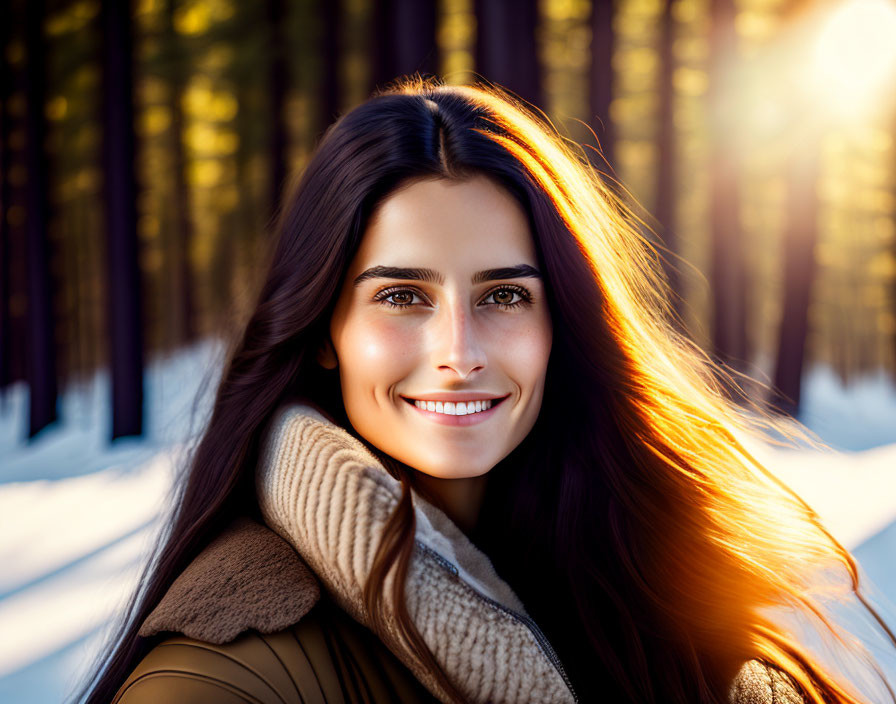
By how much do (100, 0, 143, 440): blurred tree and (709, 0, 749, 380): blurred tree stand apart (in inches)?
333

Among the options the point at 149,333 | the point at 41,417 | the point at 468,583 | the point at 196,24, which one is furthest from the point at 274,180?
the point at 468,583

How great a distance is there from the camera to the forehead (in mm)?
2002

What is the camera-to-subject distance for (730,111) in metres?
12.4

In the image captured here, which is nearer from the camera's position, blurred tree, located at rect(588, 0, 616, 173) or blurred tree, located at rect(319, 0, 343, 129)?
blurred tree, located at rect(588, 0, 616, 173)

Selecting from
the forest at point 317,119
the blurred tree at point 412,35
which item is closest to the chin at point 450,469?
the forest at point 317,119

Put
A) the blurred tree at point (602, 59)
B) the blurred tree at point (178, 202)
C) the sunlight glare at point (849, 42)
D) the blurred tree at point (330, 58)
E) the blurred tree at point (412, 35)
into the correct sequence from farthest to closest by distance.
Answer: the blurred tree at point (178, 202), the blurred tree at point (330, 58), the blurred tree at point (602, 59), the sunlight glare at point (849, 42), the blurred tree at point (412, 35)

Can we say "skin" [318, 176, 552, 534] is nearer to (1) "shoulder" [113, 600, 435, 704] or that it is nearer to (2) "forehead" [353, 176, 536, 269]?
(2) "forehead" [353, 176, 536, 269]

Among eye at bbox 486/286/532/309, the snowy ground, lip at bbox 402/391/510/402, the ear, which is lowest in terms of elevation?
the snowy ground

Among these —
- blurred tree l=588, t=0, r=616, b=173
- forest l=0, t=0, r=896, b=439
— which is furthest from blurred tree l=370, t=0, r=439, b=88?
blurred tree l=588, t=0, r=616, b=173

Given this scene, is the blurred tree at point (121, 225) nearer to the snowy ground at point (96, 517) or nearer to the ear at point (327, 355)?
the snowy ground at point (96, 517)

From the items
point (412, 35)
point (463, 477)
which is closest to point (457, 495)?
point (463, 477)

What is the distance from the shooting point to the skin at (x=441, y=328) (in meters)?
Answer: 1.99

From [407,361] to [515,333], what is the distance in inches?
12.5

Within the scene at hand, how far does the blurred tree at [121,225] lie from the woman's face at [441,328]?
8.04m
